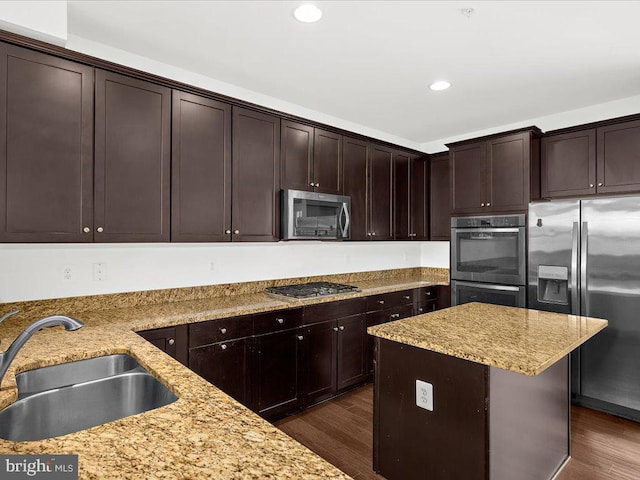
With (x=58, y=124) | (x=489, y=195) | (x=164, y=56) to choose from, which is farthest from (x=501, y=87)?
(x=58, y=124)

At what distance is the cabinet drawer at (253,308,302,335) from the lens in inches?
108

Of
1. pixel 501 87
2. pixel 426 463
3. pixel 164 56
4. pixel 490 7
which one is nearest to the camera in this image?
pixel 426 463

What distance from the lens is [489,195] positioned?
12.8 ft

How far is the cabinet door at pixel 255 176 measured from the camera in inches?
116

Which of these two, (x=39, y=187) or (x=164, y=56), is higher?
(x=164, y=56)

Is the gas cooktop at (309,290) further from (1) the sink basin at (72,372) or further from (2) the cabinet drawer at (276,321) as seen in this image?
(1) the sink basin at (72,372)

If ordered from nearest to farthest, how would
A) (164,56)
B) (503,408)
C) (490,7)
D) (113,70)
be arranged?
(503,408) → (490,7) → (113,70) → (164,56)

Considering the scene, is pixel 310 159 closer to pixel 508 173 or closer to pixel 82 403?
pixel 508 173

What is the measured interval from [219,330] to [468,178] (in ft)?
9.89

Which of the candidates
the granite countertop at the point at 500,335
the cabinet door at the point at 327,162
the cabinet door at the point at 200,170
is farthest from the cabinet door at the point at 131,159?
the granite countertop at the point at 500,335

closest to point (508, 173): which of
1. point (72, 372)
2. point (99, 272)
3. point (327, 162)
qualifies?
point (327, 162)

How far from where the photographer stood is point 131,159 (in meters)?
2.43

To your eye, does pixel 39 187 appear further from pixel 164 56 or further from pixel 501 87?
pixel 501 87

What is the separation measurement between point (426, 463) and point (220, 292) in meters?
2.01
